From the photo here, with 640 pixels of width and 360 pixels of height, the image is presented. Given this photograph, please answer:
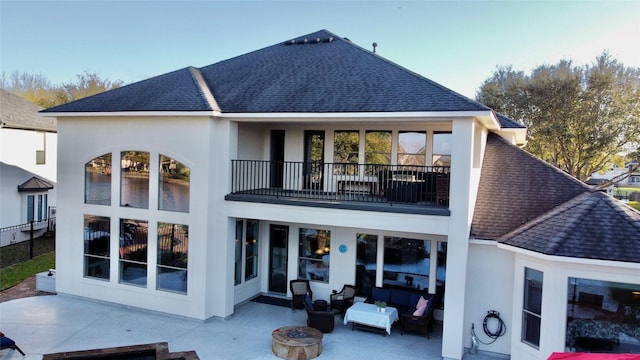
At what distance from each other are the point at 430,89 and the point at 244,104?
5.34m

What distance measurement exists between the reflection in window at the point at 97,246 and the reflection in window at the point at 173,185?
90.7 inches

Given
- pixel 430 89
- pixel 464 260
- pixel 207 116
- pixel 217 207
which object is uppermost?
pixel 430 89

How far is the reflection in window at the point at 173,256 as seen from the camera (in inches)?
495

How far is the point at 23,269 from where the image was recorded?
56.0 ft

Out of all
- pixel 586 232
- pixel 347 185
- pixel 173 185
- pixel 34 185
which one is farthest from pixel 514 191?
pixel 34 185

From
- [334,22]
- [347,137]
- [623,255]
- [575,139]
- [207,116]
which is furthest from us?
[575,139]

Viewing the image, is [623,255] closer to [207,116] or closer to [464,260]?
[464,260]

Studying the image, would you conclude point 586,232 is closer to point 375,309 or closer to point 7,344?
point 375,309

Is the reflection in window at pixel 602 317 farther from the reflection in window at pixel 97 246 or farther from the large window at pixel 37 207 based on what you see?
the large window at pixel 37 207

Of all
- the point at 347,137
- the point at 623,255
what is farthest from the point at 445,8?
the point at 623,255

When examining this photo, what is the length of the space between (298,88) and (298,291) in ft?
21.4

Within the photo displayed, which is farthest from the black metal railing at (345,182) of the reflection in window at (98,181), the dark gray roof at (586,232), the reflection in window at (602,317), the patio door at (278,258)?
the reflection in window at (98,181)

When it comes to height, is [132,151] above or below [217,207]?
above

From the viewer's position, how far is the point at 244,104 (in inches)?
487
